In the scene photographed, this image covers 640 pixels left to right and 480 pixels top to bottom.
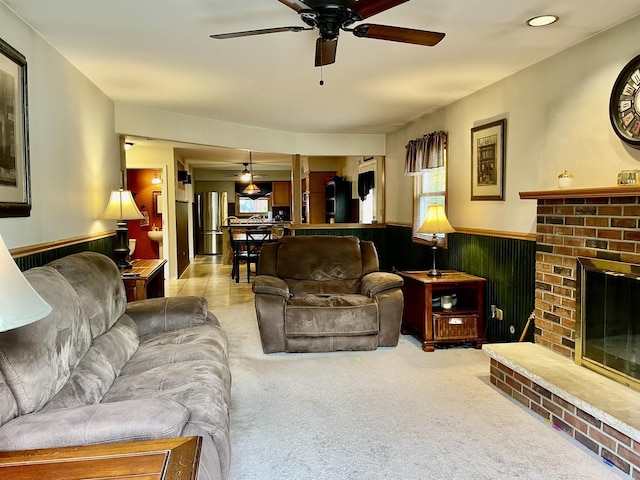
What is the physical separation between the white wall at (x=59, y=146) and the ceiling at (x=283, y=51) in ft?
0.40

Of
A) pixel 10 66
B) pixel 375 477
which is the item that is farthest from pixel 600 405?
pixel 10 66

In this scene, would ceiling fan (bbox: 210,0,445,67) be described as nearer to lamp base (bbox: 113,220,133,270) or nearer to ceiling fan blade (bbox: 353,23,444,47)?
ceiling fan blade (bbox: 353,23,444,47)

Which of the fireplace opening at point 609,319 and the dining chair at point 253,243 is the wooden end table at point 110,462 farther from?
the dining chair at point 253,243

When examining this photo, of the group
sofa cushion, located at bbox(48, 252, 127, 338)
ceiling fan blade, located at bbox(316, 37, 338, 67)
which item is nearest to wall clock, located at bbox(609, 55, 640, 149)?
ceiling fan blade, located at bbox(316, 37, 338, 67)

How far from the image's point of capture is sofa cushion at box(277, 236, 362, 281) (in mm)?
4633

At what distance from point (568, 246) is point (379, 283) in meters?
1.62

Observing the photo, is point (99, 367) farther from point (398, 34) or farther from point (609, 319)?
point (609, 319)

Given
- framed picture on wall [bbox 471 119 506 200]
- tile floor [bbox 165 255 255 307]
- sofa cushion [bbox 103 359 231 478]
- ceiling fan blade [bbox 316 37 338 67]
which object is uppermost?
ceiling fan blade [bbox 316 37 338 67]

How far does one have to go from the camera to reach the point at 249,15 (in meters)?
2.66

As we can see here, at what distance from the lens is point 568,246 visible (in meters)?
2.95

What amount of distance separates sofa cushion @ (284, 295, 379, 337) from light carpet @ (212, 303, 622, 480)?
0.75 feet

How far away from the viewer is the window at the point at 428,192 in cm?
516

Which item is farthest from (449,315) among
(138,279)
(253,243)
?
(253,243)

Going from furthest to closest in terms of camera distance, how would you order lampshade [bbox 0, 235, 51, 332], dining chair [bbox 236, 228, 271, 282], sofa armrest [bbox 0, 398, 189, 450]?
dining chair [bbox 236, 228, 271, 282] < sofa armrest [bbox 0, 398, 189, 450] < lampshade [bbox 0, 235, 51, 332]
